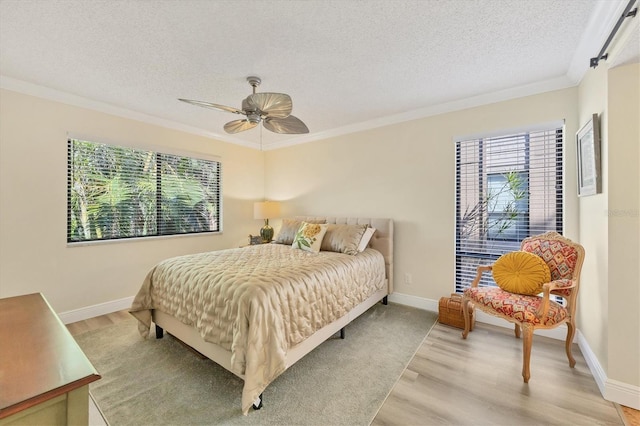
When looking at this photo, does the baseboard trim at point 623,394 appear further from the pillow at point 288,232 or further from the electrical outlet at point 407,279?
the pillow at point 288,232

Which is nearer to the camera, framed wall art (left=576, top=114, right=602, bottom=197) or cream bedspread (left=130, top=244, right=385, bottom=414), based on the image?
cream bedspread (left=130, top=244, right=385, bottom=414)

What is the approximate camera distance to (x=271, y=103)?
218 cm

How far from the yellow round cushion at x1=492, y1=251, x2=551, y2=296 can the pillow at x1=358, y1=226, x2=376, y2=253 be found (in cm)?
134

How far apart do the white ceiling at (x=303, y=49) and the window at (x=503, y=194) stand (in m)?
0.52

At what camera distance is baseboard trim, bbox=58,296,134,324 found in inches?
114

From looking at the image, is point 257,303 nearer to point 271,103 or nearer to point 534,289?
point 271,103

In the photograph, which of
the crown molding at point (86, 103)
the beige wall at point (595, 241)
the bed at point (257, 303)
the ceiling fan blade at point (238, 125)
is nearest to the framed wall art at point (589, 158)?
the beige wall at point (595, 241)

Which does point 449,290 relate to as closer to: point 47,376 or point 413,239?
point 413,239

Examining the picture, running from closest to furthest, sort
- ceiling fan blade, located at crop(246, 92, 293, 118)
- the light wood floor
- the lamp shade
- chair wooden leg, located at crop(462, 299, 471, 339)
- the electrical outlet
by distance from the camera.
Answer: the light wood floor < ceiling fan blade, located at crop(246, 92, 293, 118) < chair wooden leg, located at crop(462, 299, 471, 339) < the electrical outlet < the lamp shade

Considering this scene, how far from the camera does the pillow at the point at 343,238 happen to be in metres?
3.12

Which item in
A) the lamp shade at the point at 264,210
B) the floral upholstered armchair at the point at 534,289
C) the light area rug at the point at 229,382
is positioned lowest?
the light area rug at the point at 229,382

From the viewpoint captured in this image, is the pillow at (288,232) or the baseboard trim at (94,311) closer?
the baseboard trim at (94,311)

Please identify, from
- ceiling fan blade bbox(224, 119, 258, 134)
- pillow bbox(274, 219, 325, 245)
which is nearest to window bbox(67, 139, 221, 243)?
pillow bbox(274, 219, 325, 245)

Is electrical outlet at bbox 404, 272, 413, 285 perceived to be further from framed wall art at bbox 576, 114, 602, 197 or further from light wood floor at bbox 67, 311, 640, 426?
framed wall art at bbox 576, 114, 602, 197
